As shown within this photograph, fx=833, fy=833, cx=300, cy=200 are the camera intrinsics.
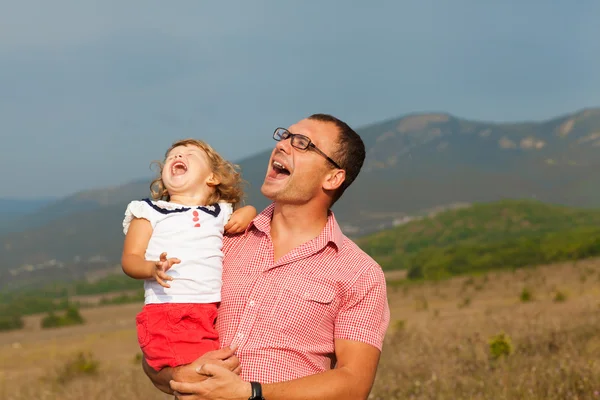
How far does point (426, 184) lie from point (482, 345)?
166 metres

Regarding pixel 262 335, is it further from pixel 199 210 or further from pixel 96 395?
pixel 96 395

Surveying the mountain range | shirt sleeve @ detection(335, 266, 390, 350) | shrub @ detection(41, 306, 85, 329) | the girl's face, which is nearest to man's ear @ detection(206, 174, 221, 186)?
the girl's face

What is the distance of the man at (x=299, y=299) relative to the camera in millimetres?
3771

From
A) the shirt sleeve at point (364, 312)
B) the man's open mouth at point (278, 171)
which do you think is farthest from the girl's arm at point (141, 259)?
the shirt sleeve at point (364, 312)

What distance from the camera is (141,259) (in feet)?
13.1

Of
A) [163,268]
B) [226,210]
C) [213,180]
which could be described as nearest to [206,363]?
[163,268]

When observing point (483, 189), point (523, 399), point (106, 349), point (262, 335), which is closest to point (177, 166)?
point (262, 335)

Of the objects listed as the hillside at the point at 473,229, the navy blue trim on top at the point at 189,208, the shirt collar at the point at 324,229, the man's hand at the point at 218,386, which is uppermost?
the navy blue trim on top at the point at 189,208

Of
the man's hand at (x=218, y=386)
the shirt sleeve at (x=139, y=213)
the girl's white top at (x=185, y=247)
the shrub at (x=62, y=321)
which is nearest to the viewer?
the man's hand at (x=218, y=386)

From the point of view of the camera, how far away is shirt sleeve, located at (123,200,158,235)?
412 cm

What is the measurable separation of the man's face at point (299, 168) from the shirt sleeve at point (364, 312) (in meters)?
0.55

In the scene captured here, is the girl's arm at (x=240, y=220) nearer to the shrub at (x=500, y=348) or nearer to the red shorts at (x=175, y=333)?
the red shorts at (x=175, y=333)

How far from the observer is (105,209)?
605ft

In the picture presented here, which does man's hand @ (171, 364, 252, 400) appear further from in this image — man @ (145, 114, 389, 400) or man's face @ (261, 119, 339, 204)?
man's face @ (261, 119, 339, 204)
